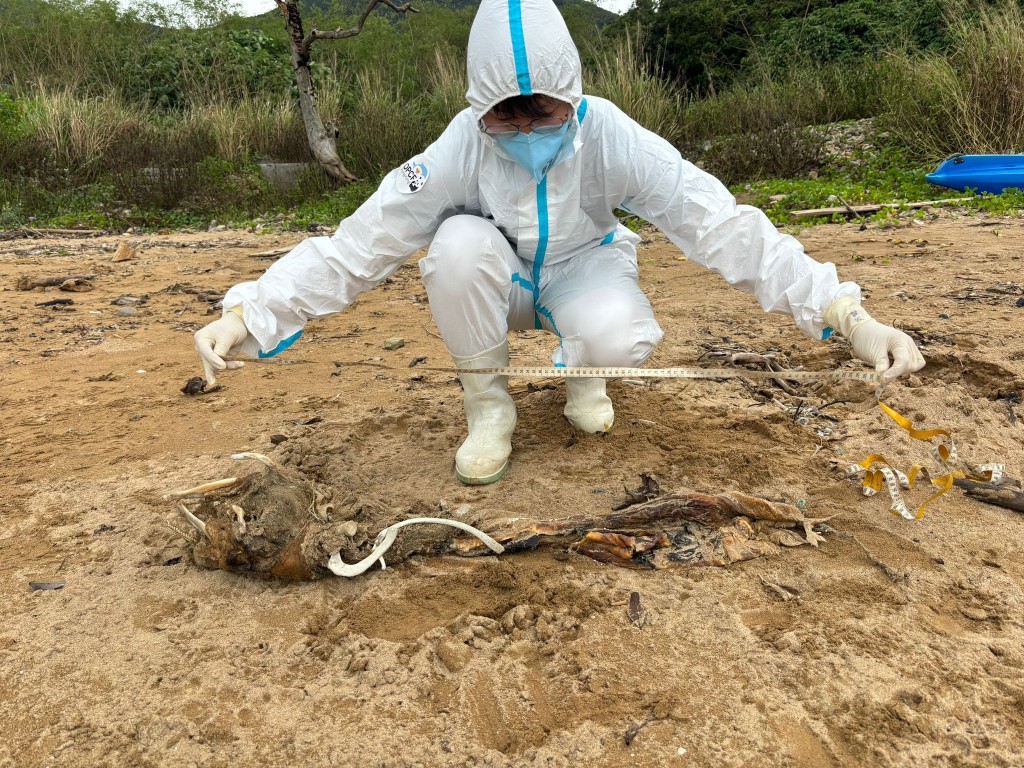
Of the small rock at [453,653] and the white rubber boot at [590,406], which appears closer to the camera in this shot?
the small rock at [453,653]

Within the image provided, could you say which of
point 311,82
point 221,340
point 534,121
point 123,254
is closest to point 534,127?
point 534,121

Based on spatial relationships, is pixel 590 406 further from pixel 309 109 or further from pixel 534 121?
pixel 309 109

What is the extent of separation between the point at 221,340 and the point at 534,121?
1007 millimetres

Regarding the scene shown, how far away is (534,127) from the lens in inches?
81.4

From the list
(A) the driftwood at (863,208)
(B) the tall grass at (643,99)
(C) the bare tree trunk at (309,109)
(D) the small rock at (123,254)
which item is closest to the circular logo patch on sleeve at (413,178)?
(A) the driftwood at (863,208)

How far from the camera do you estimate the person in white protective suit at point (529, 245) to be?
6.44 feet

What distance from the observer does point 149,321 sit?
452 cm

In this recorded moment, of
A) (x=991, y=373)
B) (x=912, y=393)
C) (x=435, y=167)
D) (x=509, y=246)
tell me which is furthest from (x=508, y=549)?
(x=991, y=373)

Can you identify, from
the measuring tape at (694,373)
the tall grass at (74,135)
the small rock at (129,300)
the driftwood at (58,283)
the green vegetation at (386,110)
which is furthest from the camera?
the tall grass at (74,135)

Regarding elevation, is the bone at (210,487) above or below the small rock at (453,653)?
above

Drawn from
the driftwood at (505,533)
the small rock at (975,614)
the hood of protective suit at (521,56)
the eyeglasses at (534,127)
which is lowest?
the small rock at (975,614)

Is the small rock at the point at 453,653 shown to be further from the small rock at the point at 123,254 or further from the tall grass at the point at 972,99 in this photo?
the tall grass at the point at 972,99

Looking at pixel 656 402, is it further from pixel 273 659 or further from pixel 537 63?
pixel 273 659

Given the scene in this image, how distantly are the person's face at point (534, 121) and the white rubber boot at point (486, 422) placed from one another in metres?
0.66
